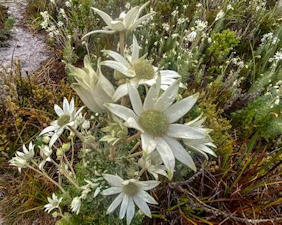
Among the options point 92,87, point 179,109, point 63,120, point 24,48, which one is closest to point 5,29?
point 24,48

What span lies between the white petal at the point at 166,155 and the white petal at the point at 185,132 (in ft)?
0.20

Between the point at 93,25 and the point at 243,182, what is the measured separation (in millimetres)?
1873

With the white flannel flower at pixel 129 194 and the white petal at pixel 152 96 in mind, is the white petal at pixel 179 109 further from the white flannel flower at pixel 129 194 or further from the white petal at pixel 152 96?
the white flannel flower at pixel 129 194

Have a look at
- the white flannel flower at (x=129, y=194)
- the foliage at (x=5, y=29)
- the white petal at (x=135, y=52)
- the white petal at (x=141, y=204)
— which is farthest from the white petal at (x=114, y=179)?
the foliage at (x=5, y=29)

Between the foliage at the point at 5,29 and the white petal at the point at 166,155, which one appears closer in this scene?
the white petal at the point at 166,155

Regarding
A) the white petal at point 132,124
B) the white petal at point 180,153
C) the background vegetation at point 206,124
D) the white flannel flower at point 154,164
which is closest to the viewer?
the white petal at point 132,124

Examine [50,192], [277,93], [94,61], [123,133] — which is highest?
[123,133]

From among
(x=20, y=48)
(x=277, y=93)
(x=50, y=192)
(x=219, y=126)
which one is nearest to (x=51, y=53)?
(x=20, y=48)

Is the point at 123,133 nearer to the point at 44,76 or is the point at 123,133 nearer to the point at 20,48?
the point at 44,76

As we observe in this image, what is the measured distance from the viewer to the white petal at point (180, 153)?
120 cm

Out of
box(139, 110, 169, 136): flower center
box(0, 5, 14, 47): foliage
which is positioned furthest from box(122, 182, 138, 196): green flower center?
box(0, 5, 14, 47): foliage

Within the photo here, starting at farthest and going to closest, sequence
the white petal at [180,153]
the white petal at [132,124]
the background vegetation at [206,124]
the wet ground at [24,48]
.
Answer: the wet ground at [24,48] < the background vegetation at [206,124] < the white petal at [180,153] < the white petal at [132,124]

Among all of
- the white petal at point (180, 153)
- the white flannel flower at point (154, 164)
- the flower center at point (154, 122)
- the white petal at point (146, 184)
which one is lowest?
the white petal at point (146, 184)

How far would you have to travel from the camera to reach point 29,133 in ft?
7.79
